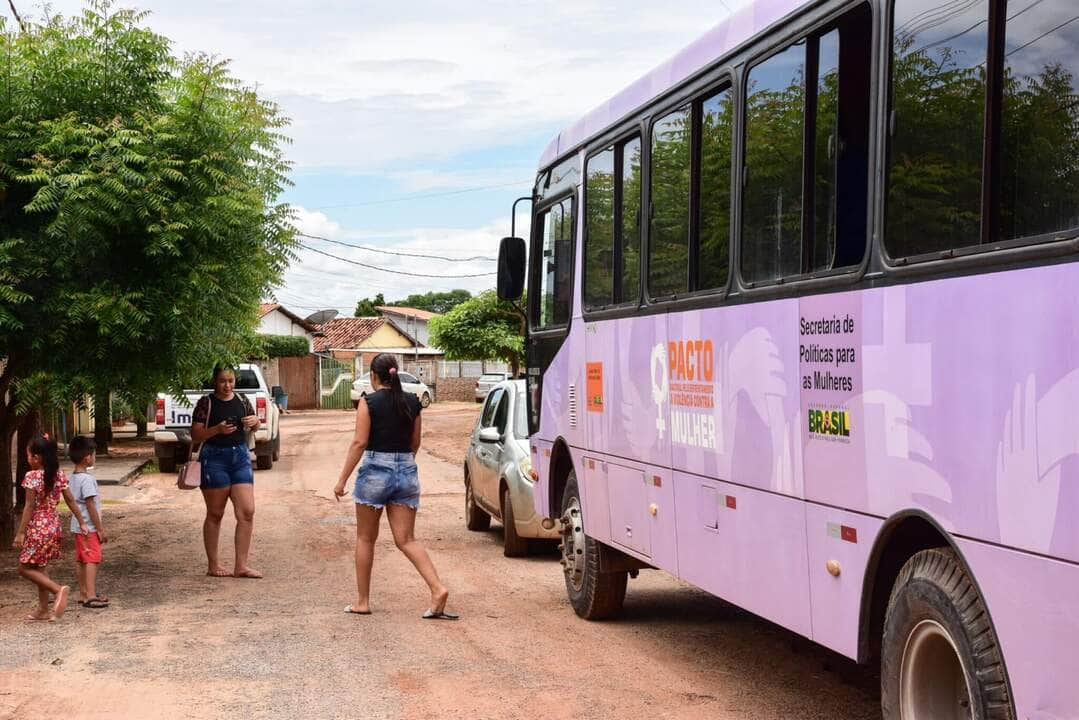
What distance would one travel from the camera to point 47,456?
33.2 feet

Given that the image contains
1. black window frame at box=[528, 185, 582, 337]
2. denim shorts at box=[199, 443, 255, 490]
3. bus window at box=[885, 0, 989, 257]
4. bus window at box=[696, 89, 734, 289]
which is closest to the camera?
bus window at box=[885, 0, 989, 257]

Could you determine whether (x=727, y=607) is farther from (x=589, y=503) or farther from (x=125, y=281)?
(x=125, y=281)

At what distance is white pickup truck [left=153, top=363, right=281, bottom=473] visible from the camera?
83.0 feet

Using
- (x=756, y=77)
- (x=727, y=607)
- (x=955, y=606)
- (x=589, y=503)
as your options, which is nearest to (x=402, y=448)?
(x=589, y=503)

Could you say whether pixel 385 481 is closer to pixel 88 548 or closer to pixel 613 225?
pixel 88 548

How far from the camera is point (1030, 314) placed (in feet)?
13.8

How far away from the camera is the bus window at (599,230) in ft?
30.8

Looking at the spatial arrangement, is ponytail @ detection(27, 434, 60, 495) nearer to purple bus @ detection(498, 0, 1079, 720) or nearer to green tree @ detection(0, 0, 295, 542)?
green tree @ detection(0, 0, 295, 542)

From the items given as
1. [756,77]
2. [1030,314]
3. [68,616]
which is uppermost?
[756,77]

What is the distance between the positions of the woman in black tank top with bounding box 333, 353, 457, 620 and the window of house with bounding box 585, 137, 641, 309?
160 cm

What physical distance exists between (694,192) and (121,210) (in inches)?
206

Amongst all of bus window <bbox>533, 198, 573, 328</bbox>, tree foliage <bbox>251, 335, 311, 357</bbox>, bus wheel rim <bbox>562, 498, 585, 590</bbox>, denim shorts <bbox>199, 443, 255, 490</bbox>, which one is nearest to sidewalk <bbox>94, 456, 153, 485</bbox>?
denim shorts <bbox>199, 443, 255, 490</bbox>

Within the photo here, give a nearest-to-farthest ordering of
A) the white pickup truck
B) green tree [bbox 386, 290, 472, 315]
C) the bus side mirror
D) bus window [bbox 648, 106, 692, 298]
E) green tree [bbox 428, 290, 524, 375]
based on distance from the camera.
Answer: bus window [bbox 648, 106, 692, 298]
the bus side mirror
the white pickup truck
green tree [bbox 428, 290, 524, 375]
green tree [bbox 386, 290, 472, 315]

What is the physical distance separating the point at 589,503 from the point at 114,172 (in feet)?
14.9
